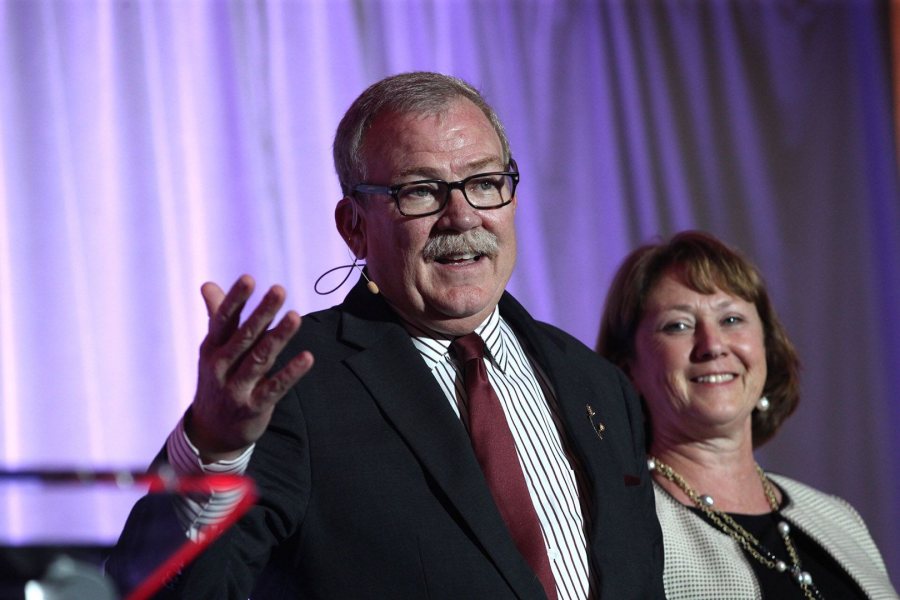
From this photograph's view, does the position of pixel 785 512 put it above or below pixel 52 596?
below

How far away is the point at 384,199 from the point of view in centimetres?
170

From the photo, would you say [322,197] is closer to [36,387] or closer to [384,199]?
[36,387]

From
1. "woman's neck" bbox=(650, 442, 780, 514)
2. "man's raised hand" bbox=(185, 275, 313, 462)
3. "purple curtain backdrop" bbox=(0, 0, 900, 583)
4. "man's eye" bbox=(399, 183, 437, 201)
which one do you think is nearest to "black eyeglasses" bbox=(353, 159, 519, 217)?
"man's eye" bbox=(399, 183, 437, 201)

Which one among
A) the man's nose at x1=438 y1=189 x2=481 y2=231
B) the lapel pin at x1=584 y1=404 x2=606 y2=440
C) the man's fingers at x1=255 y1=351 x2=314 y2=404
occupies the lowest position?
the lapel pin at x1=584 y1=404 x2=606 y2=440

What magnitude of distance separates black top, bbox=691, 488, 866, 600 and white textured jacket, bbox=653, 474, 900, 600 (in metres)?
0.02

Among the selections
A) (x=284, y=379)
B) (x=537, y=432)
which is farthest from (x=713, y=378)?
(x=284, y=379)

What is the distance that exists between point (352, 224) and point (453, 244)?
22 cm

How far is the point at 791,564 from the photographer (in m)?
2.23

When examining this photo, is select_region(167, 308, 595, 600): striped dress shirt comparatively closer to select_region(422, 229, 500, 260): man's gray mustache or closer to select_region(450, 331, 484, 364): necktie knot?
select_region(450, 331, 484, 364): necktie knot

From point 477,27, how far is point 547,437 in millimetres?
2274

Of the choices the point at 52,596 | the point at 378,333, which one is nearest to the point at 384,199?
the point at 378,333

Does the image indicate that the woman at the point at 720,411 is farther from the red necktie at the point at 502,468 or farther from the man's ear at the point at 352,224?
the man's ear at the point at 352,224

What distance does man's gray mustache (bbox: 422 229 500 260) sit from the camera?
167 centimetres

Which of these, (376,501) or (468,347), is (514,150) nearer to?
(468,347)
